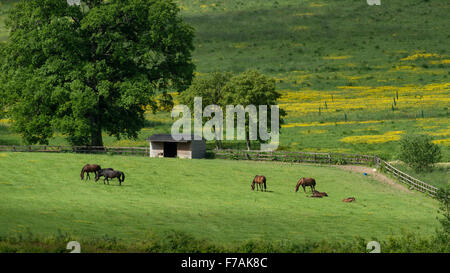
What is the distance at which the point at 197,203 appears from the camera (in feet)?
135

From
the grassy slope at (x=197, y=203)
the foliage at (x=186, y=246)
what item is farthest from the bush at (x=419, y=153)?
the foliage at (x=186, y=246)

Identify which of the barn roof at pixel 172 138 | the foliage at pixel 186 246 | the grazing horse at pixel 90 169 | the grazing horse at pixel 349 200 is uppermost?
the barn roof at pixel 172 138

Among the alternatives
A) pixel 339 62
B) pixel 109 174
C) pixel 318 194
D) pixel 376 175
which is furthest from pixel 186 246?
pixel 339 62

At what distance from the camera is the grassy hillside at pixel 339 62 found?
85250 mm

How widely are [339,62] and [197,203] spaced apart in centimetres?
10714

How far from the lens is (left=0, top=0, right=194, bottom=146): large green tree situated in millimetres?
65000

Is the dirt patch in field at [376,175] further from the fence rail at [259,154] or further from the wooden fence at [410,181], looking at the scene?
the fence rail at [259,154]

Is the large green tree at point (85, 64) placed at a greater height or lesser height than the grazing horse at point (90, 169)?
greater

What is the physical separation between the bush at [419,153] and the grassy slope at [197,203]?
4.56 m

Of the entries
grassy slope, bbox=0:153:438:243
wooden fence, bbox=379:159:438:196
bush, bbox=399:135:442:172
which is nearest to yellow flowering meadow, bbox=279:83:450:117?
bush, bbox=399:135:442:172

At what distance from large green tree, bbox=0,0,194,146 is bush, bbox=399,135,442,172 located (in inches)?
944

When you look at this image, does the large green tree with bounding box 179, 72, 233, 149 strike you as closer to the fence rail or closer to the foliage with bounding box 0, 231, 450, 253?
the fence rail

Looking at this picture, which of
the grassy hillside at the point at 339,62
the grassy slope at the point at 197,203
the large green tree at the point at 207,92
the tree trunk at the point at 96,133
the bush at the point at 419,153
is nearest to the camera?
the grassy slope at the point at 197,203
